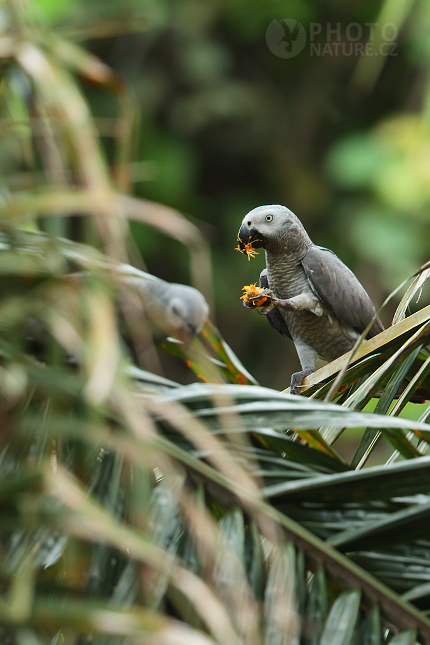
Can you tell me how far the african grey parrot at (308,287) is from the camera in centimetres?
131

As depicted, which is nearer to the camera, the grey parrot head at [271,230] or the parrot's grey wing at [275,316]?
the grey parrot head at [271,230]

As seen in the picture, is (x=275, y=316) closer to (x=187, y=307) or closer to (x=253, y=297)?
(x=253, y=297)

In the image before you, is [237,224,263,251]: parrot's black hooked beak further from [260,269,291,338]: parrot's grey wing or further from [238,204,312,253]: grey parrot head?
[260,269,291,338]: parrot's grey wing

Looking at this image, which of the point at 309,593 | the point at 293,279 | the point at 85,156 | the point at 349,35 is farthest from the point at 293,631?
the point at 349,35

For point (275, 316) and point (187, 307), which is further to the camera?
point (275, 316)

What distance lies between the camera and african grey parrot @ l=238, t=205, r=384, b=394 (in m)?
1.31

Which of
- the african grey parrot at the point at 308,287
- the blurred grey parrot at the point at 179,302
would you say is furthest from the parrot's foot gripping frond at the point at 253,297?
the blurred grey parrot at the point at 179,302

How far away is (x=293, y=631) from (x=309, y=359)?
103 centimetres

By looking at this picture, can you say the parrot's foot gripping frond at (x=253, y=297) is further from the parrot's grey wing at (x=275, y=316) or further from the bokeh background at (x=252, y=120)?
the bokeh background at (x=252, y=120)

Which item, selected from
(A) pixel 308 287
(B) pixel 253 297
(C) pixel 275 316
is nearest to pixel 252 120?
(C) pixel 275 316

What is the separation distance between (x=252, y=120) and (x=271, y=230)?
3.32m

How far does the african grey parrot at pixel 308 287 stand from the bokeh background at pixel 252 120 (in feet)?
7.75

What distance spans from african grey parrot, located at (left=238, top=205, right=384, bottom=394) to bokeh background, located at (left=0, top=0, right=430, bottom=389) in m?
2.36

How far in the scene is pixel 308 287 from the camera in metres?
1.36
